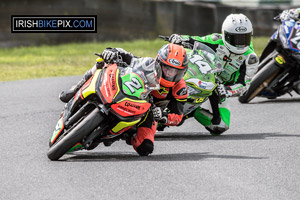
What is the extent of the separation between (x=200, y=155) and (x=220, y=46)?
7.21ft

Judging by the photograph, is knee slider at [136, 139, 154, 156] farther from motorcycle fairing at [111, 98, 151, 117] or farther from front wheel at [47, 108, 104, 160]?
front wheel at [47, 108, 104, 160]

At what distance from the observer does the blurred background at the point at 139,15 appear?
59.1ft

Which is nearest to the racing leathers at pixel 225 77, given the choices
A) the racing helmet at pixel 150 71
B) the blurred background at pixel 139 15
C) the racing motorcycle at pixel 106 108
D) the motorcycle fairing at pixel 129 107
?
the racing helmet at pixel 150 71

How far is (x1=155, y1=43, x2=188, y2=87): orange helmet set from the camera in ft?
24.4

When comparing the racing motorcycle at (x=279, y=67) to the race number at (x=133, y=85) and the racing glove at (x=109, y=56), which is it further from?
the race number at (x=133, y=85)

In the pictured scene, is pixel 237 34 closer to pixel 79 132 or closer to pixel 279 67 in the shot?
pixel 279 67

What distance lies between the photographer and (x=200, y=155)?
7926 mm

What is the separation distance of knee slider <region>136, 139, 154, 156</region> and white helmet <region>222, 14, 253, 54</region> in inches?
97.1

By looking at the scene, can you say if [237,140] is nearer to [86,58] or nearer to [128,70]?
[128,70]

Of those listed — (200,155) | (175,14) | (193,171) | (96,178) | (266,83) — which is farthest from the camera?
(175,14)

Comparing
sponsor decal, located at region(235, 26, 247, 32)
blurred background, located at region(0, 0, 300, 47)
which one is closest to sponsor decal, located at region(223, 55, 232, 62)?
sponsor decal, located at region(235, 26, 247, 32)

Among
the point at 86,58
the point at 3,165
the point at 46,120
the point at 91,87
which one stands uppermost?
the point at 91,87

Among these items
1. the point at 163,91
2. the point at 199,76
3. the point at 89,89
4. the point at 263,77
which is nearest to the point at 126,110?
the point at 89,89

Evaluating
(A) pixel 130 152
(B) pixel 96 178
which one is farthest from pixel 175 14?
(B) pixel 96 178
